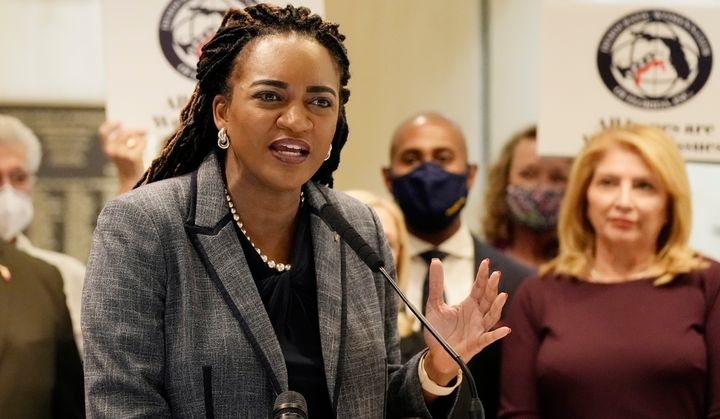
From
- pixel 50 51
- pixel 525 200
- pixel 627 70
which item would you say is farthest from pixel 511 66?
pixel 50 51

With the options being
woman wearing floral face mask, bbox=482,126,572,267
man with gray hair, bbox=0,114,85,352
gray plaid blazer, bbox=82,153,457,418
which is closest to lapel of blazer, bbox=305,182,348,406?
gray plaid blazer, bbox=82,153,457,418

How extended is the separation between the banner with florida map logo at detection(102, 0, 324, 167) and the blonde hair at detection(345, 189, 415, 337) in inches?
24.7

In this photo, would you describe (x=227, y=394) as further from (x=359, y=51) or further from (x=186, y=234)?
(x=359, y=51)

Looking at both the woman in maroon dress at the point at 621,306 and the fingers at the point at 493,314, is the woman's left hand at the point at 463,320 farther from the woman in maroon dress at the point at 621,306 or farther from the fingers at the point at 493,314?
the woman in maroon dress at the point at 621,306

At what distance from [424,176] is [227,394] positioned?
6.38 feet

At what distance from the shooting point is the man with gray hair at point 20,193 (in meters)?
3.89

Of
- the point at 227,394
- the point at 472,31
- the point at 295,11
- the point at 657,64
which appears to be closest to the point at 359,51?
the point at 657,64

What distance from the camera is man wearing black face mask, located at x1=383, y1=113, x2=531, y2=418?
11.9 ft

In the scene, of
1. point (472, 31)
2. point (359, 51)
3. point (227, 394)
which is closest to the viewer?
point (227, 394)

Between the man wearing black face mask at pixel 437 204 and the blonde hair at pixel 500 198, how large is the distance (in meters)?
0.76

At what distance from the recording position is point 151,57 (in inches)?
133

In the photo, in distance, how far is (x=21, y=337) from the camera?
313cm

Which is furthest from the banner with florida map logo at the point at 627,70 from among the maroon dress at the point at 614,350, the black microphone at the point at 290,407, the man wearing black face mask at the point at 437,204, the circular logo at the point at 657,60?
the black microphone at the point at 290,407

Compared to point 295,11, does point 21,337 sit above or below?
below
